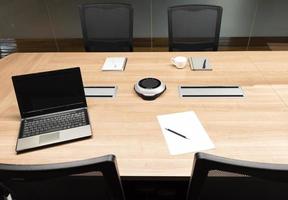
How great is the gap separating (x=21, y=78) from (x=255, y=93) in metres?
1.19

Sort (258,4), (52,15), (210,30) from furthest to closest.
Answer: (52,15)
(258,4)
(210,30)

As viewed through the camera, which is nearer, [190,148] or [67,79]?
[190,148]

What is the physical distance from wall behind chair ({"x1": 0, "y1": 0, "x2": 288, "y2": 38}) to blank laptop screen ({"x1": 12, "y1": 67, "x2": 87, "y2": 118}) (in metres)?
2.33

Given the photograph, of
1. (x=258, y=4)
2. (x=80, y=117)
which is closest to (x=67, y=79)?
(x=80, y=117)

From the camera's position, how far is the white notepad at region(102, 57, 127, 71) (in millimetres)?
1673

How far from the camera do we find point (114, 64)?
1.72 metres

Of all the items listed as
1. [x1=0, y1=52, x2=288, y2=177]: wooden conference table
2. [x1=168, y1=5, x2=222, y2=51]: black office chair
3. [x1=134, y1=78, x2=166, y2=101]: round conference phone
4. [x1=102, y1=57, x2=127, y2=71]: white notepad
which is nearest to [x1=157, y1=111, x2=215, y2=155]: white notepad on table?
[x1=0, y1=52, x2=288, y2=177]: wooden conference table

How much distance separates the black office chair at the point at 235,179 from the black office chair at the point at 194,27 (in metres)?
1.53

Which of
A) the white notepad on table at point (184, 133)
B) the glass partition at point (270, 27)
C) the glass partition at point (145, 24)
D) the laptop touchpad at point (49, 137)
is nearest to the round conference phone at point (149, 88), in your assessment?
the white notepad on table at point (184, 133)

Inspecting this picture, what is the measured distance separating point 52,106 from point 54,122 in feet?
0.30

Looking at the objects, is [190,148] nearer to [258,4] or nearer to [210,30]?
[210,30]

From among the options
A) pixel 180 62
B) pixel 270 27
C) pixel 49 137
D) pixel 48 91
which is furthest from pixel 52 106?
pixel 270 27

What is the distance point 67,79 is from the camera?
3.99 ft

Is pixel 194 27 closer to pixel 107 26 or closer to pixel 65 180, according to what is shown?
pixel 107 26
